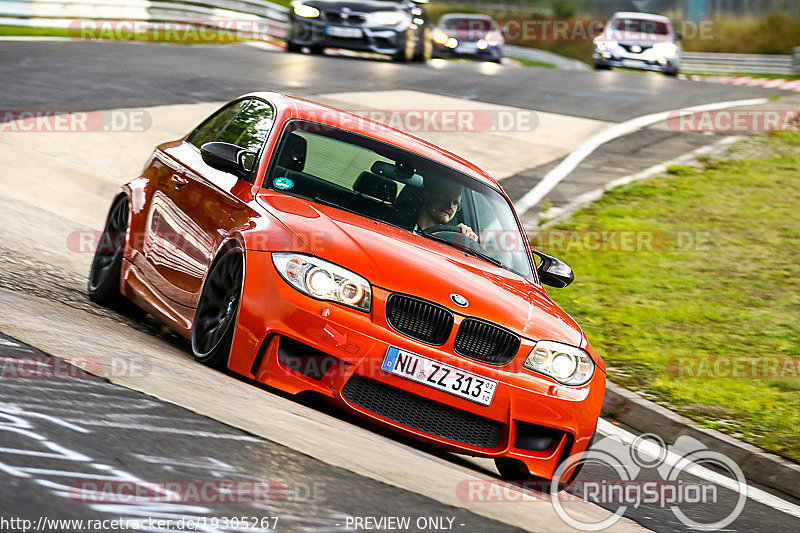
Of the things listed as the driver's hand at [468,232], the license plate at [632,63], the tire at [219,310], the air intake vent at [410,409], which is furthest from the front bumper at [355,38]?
the air intake vent at [410,409]

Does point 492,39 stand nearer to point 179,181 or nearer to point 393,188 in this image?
point 179,181

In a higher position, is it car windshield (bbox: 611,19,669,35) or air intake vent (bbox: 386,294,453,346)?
air intake vent (bbox: 386,294,453,346)

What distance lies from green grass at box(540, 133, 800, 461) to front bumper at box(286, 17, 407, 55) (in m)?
10.4

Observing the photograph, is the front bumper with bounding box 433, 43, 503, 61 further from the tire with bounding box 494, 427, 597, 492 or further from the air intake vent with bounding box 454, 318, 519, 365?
the air intake vent with bounding box 454, 318, 519, 365

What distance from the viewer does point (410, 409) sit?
5531 millimetres

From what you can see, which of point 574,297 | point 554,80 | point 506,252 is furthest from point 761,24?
point 506,252

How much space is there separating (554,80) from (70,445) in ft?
67.7

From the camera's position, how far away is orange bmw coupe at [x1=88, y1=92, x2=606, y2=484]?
549cm

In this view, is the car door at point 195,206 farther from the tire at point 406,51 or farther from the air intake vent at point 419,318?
the tire at point 406,51

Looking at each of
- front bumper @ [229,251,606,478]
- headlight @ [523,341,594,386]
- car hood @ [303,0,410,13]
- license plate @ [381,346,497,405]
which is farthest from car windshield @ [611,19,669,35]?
license plate @ [381,346,497,405]

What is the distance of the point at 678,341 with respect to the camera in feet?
31.1

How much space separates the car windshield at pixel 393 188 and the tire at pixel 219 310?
71 centimetres

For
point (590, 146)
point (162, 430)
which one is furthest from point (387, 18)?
point (162, 430)

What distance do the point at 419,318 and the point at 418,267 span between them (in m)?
0.33
